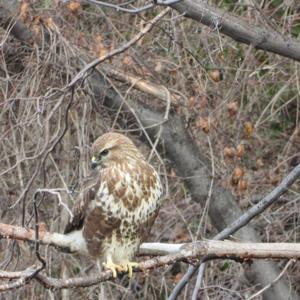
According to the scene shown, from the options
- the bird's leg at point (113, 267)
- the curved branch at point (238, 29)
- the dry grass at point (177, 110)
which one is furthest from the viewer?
the dry grass at point (177, 110)

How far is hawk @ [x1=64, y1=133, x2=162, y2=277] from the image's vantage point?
4.36 meters

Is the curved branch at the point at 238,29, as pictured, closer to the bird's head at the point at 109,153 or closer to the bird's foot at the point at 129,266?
the bird's head at the point at 109,153

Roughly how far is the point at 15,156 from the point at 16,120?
0.27 metres

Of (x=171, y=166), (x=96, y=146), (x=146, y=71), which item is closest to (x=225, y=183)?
(x=171, y=166)

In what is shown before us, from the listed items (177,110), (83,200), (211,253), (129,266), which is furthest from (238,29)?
(211,253)

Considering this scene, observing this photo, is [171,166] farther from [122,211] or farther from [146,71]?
[122,211]

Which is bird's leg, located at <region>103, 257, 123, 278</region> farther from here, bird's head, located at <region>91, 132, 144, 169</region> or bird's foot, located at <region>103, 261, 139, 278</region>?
bird's head, located at <region>91, 132, 144, 169</region>

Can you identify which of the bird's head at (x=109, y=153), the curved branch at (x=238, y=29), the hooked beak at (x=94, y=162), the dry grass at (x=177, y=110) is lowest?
the dry grass at (x=177, y=110)

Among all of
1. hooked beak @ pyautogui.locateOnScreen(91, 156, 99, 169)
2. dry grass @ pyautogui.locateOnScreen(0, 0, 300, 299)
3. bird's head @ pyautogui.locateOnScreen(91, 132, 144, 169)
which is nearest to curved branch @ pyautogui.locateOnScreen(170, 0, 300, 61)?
dry grass @ pyautogui.locateOnScreen(0, 0, 300, 299)

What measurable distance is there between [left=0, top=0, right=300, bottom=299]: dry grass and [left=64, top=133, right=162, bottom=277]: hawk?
0.64 meters

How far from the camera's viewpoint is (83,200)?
4.48 m

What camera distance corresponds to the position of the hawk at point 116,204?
14.3ft

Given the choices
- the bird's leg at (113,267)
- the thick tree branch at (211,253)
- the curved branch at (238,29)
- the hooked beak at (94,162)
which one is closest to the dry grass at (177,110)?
the curved branch at (238,29)

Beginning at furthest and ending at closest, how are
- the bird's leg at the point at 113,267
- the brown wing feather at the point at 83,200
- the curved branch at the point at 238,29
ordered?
the curved branch at the point at 238,29
the brown wing feather at the point at 83,200
the bird's leg at the point at 113,267
